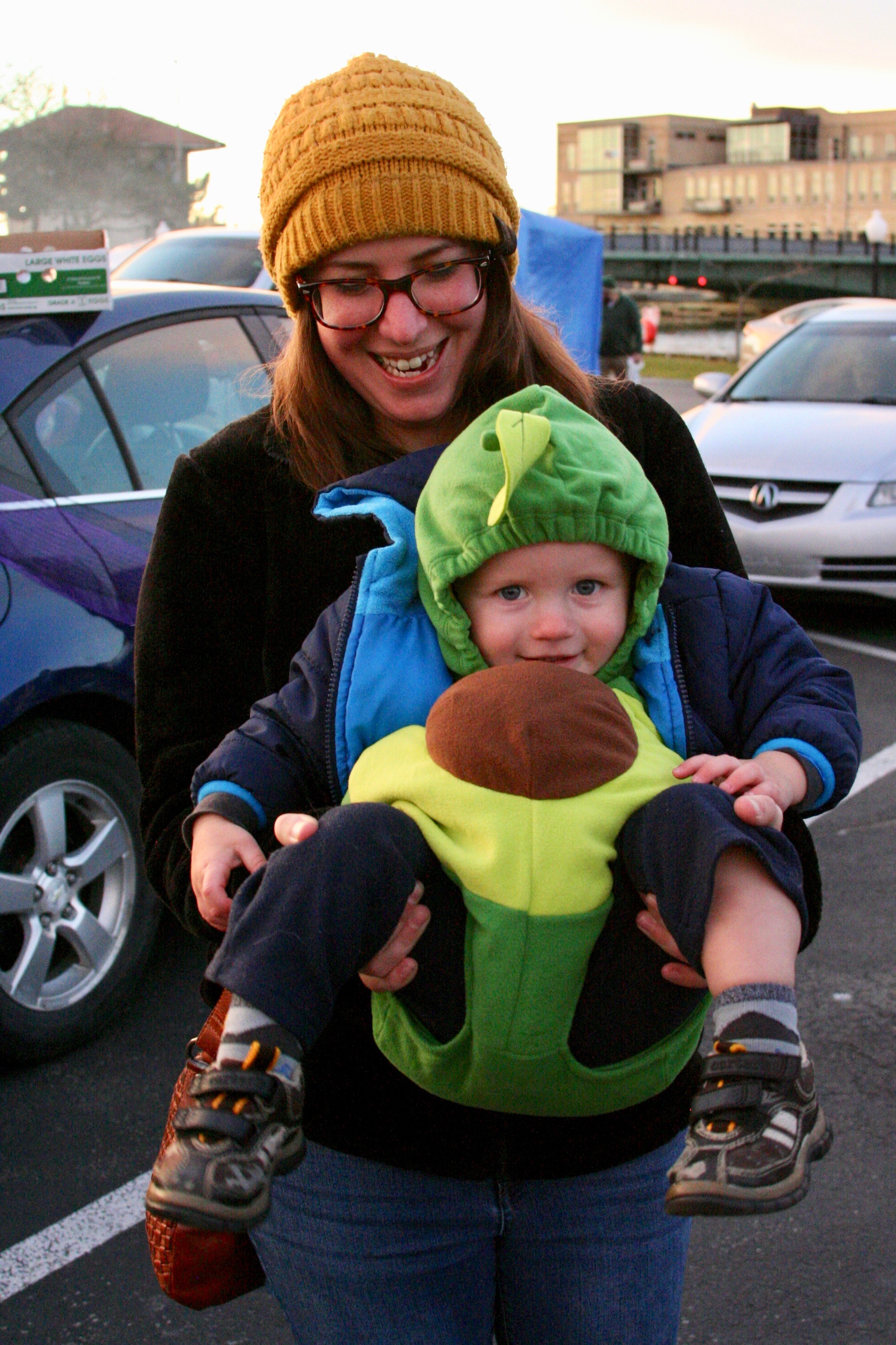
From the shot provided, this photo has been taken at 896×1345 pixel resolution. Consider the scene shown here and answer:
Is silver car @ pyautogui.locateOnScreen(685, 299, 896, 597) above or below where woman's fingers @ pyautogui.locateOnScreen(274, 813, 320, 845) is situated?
below

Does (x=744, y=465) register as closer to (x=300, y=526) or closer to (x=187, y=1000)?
(x=187, y=1000)

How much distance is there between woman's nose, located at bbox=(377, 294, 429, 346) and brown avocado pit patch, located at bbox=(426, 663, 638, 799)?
1.76 ft

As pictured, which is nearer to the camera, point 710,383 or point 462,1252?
point 462,1252

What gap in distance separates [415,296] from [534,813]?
78cm

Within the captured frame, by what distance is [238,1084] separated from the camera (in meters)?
1.36

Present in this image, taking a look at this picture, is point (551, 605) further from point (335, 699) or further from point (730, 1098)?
point (730, 1098)

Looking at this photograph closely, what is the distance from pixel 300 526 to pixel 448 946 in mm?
652

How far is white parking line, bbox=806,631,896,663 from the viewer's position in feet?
25.5

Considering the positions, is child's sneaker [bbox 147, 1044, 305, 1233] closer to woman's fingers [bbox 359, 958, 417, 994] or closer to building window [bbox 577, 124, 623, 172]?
woman's fingers [bbox 359, 958, 417, 994]

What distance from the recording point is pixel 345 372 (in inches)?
76.5

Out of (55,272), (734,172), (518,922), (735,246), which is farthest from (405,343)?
(734,172)

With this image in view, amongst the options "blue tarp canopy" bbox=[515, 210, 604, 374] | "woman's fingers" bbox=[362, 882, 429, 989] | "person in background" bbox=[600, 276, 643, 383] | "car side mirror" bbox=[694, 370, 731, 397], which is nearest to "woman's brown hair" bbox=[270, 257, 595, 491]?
"woman's fingers" bbox=[362, 882, 429, 989]

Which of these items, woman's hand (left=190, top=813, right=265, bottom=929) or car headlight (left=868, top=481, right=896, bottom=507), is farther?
car headlight (left=868, top=481, right=896, bottom=507)

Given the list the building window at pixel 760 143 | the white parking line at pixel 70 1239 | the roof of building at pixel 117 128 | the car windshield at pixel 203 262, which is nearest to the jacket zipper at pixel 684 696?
the white parking line at pixel 70 1239
